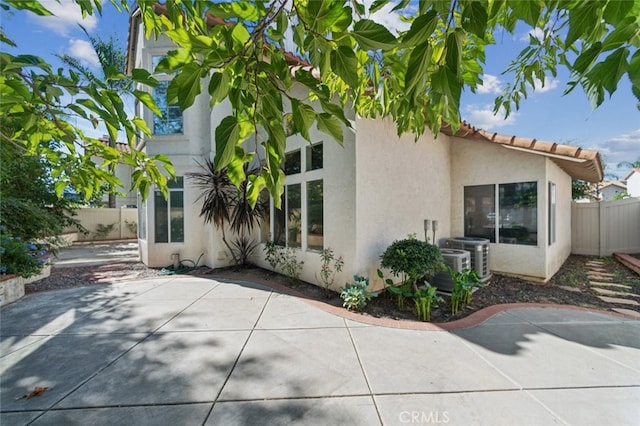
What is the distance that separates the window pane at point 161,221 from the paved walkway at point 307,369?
407cm

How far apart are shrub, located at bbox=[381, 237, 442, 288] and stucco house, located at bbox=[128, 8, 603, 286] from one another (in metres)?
0.54

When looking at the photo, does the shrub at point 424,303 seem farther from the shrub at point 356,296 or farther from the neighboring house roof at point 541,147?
the neighboring house roof at point 541,147

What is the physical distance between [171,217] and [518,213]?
10438mm

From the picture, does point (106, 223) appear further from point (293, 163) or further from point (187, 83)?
point (187, 83)

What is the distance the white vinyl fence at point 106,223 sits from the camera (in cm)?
1712

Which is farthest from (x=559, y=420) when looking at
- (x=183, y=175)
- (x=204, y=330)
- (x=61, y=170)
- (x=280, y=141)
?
(x=183, y=175)

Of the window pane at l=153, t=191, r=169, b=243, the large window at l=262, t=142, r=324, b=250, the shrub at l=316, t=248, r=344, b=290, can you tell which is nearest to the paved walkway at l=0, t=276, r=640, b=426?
the shrub at l=316, t=248, r=344, b=290

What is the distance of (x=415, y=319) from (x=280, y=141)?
453cm

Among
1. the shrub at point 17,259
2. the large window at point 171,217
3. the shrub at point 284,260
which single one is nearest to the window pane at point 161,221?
the large window at point 171,217

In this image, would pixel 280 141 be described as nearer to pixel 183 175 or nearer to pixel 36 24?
pixel 36 24

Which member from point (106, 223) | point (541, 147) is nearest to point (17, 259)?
point (541, 147)

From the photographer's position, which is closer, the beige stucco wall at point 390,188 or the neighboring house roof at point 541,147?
the beige stucco wall at point 390,188

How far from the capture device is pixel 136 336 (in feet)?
12.8

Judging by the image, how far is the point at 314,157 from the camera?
6.61m
